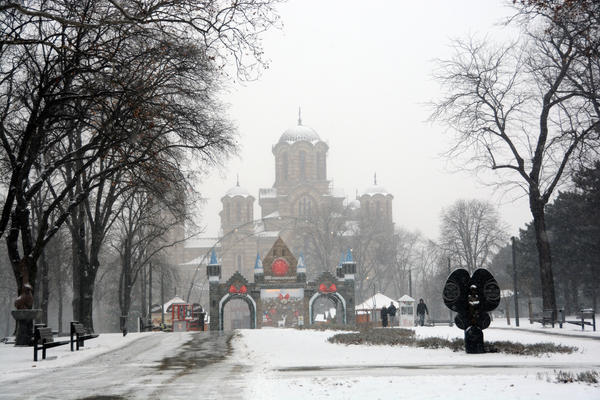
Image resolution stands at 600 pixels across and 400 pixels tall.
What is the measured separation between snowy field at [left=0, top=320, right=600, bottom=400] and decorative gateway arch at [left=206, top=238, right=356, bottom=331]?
3577 cm

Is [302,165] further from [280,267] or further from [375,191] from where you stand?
[280,267]

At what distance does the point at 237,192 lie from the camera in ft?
338

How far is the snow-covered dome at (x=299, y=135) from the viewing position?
313ft

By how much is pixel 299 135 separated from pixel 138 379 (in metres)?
85.3

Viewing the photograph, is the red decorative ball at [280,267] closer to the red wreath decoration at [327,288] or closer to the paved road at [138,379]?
the red wreath decoration at [327,288]

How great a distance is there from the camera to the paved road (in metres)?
9.54

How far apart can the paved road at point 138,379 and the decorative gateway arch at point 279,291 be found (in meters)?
36.8

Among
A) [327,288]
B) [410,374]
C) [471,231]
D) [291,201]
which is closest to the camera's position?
[410,374]

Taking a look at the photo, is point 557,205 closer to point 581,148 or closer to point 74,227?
point 581,148

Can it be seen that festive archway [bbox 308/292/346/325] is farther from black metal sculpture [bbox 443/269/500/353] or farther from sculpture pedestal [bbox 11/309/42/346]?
black metal sculpture [bbox 443/269/500/353]

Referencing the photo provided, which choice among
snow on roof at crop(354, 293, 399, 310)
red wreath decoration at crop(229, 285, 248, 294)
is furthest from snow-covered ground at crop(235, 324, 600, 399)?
red wreath decoration at crop(229, 285, 248, 294)

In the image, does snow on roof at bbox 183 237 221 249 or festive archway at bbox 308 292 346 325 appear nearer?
festive archway at bbox 308 292 346 325

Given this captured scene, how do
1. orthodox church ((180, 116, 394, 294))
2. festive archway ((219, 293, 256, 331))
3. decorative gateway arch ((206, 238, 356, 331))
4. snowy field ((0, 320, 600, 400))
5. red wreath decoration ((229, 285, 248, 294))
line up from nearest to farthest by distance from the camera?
snowy field ((0, 320, 600, 400))
festive archway ((219, 293, 256, 331))
decorative gateway arch ((206, 238, 356, 331))
red wreath decoration ((229, 285, 248, 294))
orthodox church ((180, 116, 394, 294))

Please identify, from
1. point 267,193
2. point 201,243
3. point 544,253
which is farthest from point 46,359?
point 201,243
